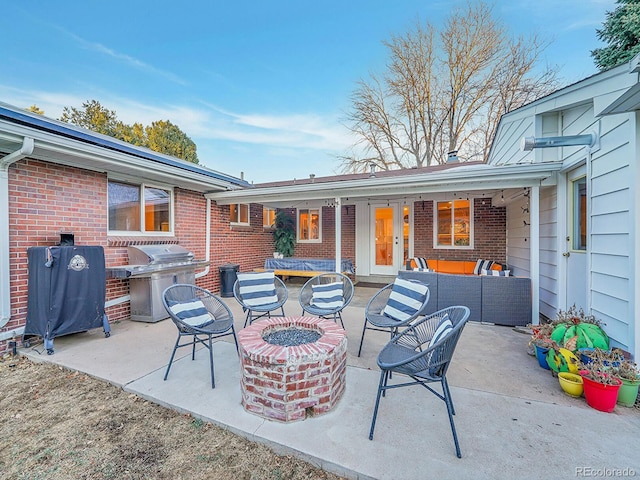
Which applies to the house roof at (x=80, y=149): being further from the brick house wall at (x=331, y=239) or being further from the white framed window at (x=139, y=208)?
the brick house wall at (x=331, y=239)

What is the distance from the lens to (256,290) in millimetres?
4250

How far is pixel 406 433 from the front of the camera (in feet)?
6.54

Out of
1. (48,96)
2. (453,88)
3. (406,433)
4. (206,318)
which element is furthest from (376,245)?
(48,96)

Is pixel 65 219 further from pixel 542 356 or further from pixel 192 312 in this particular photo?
pixel 542 356

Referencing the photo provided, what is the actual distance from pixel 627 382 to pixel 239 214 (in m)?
7.37

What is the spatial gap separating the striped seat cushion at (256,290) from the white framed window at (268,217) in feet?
15.4

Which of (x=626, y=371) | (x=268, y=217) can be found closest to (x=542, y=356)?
(x=626, y=371)

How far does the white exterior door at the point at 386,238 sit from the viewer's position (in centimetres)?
818

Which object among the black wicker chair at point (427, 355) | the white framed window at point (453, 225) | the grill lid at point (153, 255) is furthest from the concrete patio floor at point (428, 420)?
the white framed window at point (453, 225)

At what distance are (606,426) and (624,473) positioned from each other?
0.52 m

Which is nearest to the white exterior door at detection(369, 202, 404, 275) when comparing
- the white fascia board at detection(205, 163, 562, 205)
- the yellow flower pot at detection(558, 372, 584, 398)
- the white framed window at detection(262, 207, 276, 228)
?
the white fascia board at detection(205, 163, 562, 205)

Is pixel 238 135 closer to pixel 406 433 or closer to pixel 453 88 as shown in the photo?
pixel 453 88

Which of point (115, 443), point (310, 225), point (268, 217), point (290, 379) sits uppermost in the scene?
point (268, 217)

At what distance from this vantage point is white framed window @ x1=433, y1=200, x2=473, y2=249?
295 inches
